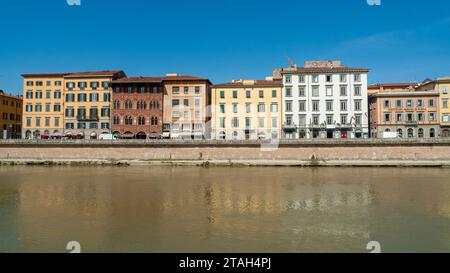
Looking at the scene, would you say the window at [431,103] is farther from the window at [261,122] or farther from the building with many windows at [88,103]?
the building with many windows at [88,103]

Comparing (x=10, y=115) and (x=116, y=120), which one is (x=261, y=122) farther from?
(x=10, y=115)

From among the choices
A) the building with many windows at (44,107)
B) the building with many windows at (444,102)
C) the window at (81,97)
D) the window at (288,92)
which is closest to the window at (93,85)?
the window at (81,97)

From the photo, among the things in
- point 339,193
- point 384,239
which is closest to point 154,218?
point 384,239

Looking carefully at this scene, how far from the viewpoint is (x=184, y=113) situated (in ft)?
216

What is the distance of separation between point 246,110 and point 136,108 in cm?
2127

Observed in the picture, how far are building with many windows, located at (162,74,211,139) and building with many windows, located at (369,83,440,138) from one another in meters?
32.6

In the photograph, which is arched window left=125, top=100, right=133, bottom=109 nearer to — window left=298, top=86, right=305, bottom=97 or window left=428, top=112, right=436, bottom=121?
window left=298, top=86, right=305, bottom=97

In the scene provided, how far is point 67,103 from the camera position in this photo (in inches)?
2675

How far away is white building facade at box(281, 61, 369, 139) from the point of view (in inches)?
2438

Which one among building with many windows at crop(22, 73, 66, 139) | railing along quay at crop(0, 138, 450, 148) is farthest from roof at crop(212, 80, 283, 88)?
building with many windows at crop(22, 73, 66, 139)

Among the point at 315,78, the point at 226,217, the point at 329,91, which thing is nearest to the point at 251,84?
the point at 315,78

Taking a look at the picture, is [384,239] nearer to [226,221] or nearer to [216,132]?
[226,221]

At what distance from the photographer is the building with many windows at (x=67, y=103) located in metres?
67.1

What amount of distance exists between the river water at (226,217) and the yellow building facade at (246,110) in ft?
112
